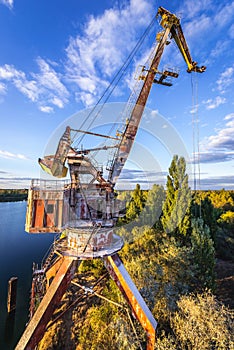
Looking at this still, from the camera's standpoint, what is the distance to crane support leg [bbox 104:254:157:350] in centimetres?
789

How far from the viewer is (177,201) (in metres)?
17.2

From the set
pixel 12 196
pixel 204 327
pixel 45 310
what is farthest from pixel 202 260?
pixel 12 196

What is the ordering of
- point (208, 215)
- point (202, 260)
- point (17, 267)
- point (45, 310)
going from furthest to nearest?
point (208, 215) → point (17, 267) → point (202, 260) → point (45, 310)

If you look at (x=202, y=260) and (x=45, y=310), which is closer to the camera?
(x=45, y=310)

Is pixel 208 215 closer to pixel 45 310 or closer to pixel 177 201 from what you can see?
pixel 177 201

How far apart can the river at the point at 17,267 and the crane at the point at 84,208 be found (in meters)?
3.05

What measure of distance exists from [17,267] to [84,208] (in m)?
14.9

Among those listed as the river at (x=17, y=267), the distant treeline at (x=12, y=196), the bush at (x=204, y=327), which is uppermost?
the distant treeline at (x=12, y=196)

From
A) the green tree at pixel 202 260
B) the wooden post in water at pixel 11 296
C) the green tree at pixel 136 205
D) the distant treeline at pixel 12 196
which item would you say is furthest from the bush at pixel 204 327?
the distant treeline at pixel 12 196

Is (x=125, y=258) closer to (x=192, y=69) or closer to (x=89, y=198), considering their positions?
(x=89, y=198)

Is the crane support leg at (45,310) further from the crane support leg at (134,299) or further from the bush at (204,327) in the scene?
the bush at (204,327)

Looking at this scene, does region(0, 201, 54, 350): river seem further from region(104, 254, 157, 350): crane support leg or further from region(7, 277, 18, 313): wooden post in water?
region(104, 254, 157, 350): crane support leg

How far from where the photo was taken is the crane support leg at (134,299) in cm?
789

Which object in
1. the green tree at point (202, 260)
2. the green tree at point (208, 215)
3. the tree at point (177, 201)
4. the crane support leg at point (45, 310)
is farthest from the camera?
the green tree at point (208, 215)
